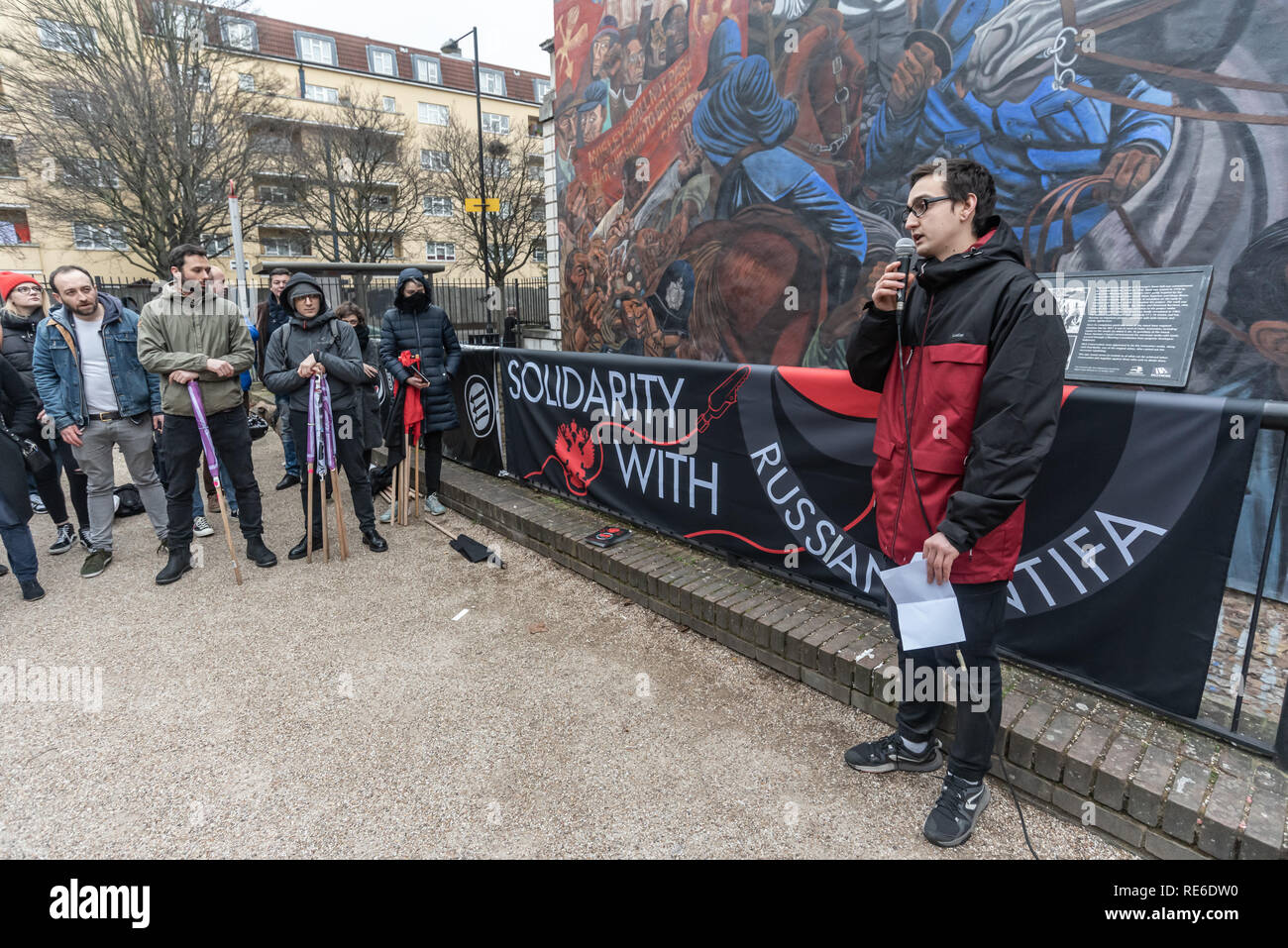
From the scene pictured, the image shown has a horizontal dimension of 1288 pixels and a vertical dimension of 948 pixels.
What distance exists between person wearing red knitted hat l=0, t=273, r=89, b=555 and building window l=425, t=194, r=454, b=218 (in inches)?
1393

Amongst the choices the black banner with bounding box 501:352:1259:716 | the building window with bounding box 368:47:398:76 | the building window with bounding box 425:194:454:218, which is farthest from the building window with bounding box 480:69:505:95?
the black banner with bounding box 501:352:1259:716

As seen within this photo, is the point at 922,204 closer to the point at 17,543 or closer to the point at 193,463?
the point at 193,463

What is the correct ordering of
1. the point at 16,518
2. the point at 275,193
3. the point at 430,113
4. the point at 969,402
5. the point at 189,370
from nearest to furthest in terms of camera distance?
the point at 969,402, the point at 16,518, the point at 189,370, the point at 275,193, the point at 430,113

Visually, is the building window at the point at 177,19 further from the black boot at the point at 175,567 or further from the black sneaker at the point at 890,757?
the black sneaker at the point at 890,757

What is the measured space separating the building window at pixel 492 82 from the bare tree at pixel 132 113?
110 ft

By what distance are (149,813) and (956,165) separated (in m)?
3.93

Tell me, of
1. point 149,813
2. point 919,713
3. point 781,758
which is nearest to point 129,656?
point 149,813

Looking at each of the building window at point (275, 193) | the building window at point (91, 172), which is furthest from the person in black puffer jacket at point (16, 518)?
the building window at point (275, 193)

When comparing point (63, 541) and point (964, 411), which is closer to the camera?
point (964, 411)

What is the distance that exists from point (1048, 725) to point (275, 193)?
37.4m

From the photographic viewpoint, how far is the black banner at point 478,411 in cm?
639

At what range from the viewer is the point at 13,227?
29.9m

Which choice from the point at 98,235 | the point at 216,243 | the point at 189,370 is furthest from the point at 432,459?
the point at 98,235
